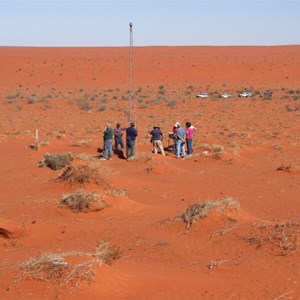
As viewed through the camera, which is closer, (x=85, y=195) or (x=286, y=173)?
Answer: (x=85, y=195)

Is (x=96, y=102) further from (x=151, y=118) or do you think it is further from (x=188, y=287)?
(x=188, y=287)

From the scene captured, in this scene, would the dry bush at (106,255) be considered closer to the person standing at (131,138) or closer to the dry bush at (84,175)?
the dry bush at (84,175)

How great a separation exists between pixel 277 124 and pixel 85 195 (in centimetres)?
2050

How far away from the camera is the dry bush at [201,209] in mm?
11273

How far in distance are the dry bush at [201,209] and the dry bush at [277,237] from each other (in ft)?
3.85

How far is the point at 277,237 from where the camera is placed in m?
9.88

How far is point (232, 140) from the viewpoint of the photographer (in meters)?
25.6

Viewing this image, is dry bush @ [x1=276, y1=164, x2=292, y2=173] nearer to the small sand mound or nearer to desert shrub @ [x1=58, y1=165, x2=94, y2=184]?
desert shrub @ [x1=58, y1=165, x2=94, y2=184]

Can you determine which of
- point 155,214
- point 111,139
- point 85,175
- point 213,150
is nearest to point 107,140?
point 111,139

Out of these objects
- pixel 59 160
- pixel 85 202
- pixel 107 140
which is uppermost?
pixel 107 140

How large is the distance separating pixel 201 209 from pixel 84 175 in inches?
192

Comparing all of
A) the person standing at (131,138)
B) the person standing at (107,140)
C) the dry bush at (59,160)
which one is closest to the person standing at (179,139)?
the person standing at (131,138)

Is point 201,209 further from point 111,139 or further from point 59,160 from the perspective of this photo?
point 111,139

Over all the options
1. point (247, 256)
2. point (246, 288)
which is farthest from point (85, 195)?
point (246, 288)
